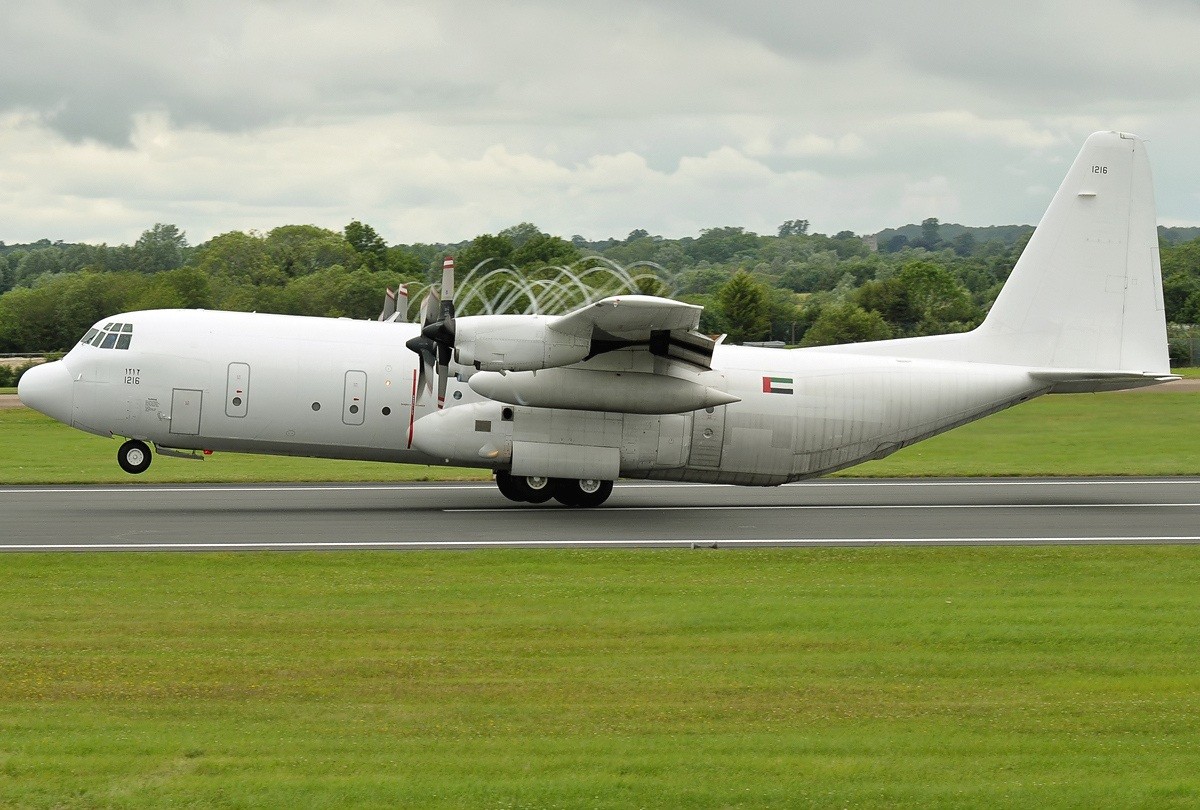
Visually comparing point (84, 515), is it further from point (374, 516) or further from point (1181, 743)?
point (1181, 743)

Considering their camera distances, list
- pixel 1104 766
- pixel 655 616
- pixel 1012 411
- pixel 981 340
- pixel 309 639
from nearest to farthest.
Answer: pixel 1104 766 → pixel 309 639 → pixel 655 616 → pixel 981 340 → pixel 1012 411

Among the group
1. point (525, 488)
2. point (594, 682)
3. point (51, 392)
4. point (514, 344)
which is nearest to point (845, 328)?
point (525, 488)

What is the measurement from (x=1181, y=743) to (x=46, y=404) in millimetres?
18646

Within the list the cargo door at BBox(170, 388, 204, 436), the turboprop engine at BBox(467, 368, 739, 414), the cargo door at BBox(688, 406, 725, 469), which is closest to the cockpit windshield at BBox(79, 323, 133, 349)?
the cargo door at BBox(170, 388, 204, 436)

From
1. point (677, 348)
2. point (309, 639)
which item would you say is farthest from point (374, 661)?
point (677, 348)

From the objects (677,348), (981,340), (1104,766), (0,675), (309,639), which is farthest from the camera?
(981,340)

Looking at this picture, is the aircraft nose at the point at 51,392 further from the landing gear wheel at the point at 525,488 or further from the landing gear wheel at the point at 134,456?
the landing gear wheel at the point at 525,488

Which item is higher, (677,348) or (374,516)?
(677,348)

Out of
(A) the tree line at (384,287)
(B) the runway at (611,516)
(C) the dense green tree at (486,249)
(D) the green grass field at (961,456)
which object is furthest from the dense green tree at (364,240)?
(B) the runway at (611,516)

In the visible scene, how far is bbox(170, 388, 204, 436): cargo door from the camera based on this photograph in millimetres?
21594

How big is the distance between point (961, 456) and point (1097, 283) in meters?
10.3

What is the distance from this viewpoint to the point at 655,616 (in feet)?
44.9

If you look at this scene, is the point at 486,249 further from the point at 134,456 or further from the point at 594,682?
the point at 594,682

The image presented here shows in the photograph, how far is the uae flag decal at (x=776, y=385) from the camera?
22.4 m
